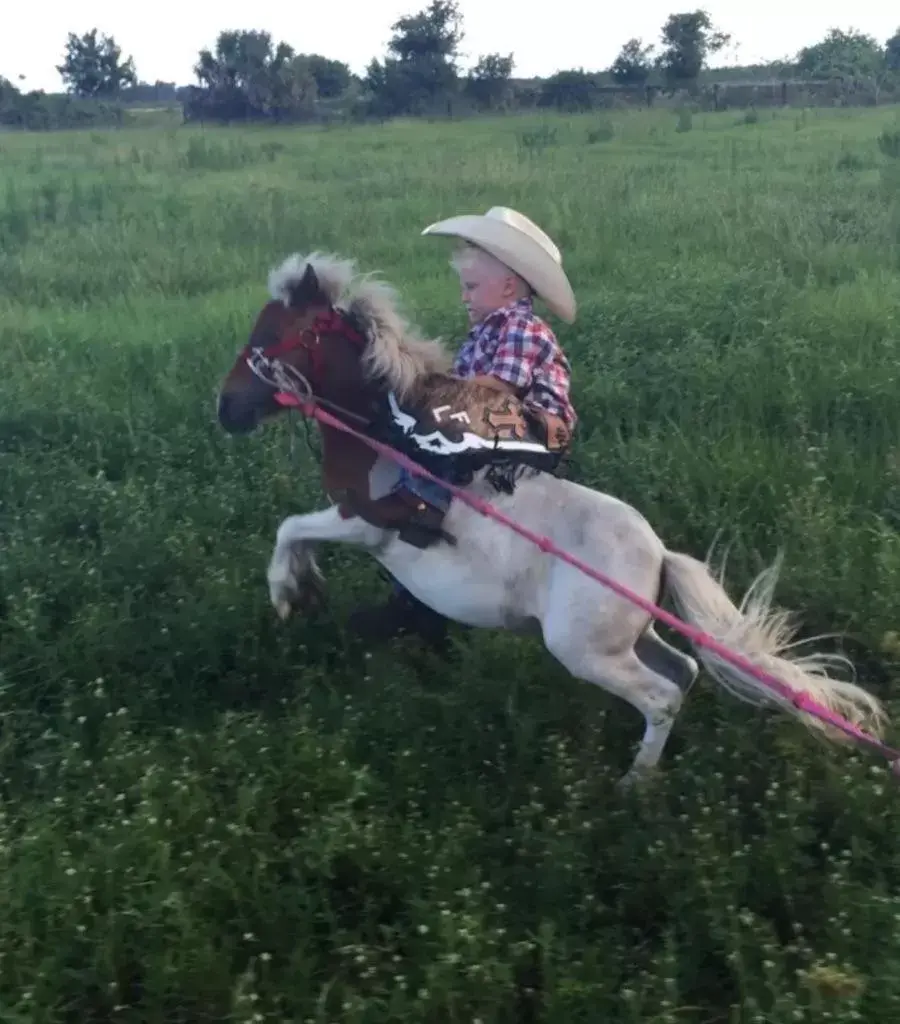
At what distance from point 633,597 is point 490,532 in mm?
646

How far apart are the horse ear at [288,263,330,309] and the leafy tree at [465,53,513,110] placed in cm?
3943

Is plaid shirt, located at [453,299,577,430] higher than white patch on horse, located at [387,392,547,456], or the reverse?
plaid shirt, located at [453,299,577,430]

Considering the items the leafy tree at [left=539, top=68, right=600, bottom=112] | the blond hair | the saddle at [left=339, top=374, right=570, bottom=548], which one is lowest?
the saddle at [left=339, top=374, right=570, bottom=548]

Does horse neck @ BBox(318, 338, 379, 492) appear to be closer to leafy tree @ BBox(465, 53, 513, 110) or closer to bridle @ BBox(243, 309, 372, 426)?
bridle @ BBox(243, 309, 372, 426)

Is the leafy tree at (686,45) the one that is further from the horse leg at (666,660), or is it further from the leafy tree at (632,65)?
the horse leg at (666,660)

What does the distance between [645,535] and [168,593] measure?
2.22 metres

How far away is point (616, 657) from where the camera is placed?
414cm

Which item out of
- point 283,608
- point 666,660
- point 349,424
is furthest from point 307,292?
point 666,660

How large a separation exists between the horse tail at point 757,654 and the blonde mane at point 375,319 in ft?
3.64

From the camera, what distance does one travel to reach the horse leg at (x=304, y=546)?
14.7ft

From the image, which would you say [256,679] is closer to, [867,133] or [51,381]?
[51,381]

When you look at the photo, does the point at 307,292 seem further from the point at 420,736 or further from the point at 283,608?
the point at 420,736

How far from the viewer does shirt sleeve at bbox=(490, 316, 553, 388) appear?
4.39m

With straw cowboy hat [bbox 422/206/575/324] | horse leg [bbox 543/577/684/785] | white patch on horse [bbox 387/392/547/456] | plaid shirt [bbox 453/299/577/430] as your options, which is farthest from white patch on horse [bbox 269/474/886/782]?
straw cowboy hat [bbox 422/206/575/324]
